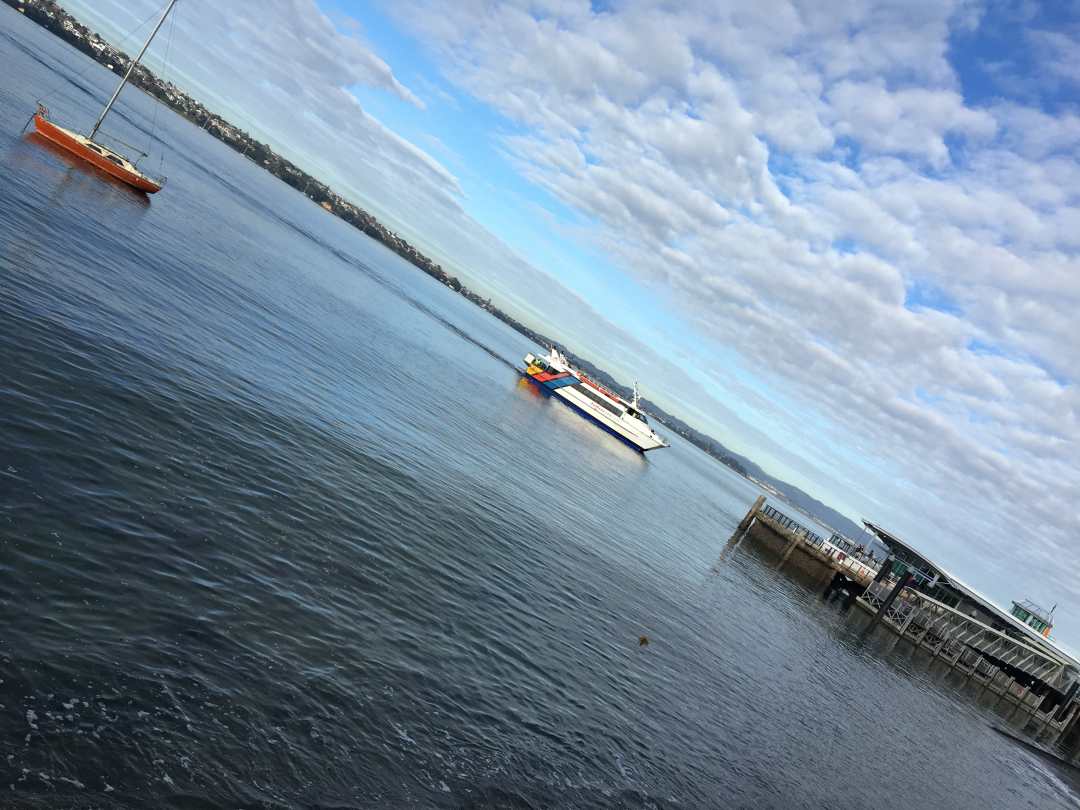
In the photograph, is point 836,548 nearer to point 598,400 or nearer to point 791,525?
point 791,525

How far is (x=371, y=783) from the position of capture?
11.0 m

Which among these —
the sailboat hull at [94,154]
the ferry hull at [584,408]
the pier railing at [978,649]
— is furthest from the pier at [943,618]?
the sailboat hull at [94,154]

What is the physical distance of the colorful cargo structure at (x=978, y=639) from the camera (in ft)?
185

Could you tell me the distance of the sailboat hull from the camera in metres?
58.5

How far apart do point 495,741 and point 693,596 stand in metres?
24.7

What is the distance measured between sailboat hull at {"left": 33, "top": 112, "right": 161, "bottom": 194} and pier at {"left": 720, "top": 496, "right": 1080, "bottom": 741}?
61.7 metres

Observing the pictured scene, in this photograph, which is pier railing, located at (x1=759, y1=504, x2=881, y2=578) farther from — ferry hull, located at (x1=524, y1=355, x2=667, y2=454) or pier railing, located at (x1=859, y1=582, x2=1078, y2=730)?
ferry hull, located at (x1=524, y1=355, x2=667, y2=454)

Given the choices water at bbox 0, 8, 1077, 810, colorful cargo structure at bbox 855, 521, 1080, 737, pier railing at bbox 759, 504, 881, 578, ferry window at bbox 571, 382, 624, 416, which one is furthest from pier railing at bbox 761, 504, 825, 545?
ferry window at bbox 571, 382, 624, 416

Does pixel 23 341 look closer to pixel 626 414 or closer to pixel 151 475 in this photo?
pixel 151 475

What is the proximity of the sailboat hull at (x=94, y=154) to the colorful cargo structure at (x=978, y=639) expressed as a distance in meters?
76.1

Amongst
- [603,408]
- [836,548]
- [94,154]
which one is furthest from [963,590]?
[94,154]

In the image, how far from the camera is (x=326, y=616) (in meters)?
15.3

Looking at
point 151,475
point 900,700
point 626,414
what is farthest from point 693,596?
point 626,414

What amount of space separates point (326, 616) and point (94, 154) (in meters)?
64.3
